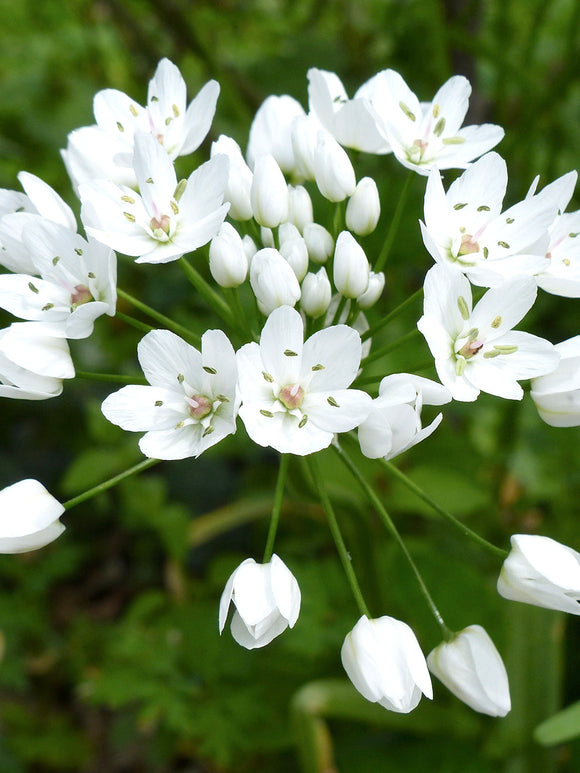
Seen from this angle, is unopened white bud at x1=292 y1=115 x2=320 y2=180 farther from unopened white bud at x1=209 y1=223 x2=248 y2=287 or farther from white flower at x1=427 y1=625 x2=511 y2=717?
white flower at x1=427 y1=625 x2=511 y2=717

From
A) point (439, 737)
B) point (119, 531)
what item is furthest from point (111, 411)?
point (119, 531)

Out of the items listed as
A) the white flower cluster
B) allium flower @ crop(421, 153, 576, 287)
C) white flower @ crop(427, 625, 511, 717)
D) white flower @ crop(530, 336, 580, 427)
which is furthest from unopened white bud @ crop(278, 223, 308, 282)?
white flower @ crop(427, 625, 511, 717)

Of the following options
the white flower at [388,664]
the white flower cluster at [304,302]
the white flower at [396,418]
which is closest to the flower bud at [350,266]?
the white flower cluster at [304,302]

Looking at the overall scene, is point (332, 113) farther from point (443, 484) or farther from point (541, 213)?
point (443, 484)

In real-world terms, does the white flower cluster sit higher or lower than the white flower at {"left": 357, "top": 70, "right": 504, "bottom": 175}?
lower

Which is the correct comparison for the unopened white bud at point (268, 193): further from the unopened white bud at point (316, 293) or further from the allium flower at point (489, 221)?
the allium flower at point (489, 221)
